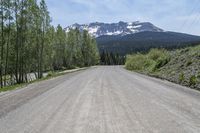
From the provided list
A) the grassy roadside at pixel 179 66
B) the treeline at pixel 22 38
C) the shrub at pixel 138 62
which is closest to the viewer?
the grassy roadside at pixel 179 66

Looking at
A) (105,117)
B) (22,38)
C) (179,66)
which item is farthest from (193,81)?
(22,38)

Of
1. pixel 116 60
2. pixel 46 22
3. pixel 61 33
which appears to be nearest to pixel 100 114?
pixel 46 22

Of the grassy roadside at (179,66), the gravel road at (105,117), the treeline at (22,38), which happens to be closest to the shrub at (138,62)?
the grassy roadside at (179,66)

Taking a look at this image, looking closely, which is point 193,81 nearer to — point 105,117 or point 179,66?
point 179,66

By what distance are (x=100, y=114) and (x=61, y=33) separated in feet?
253

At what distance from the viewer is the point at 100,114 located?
9.34 metres

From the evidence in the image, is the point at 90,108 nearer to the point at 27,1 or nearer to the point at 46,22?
the point at 27,1

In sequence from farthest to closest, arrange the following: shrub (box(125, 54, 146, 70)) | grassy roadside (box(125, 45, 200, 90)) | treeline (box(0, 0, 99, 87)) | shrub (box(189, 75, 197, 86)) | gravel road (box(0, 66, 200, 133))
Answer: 1. shrub (box(125, 54, 146, 70))
2. treeline (box(0, 0, 99, 87))
3. grassy roadside (box(125, 45, 200, 90))
4. shrub (box(189, 75, 197, 86))
5. gravel road (box(0, 66, 200, 133))

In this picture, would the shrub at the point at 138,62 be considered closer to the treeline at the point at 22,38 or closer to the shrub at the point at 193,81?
the treeline at the point at 22,38

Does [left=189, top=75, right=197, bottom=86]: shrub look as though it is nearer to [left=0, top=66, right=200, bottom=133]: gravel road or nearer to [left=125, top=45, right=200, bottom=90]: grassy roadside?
[left=125, top=45, right=200, bottom=90]: grassy roadside

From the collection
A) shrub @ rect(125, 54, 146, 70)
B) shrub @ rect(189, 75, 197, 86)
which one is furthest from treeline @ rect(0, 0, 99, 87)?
shrub @ rect(189, 75, 197, 86)

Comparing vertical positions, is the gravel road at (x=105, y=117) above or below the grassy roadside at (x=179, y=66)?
below

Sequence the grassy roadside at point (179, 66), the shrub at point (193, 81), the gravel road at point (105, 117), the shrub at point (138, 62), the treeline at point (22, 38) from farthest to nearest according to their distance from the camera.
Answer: the shrub at point (138, 62) → the treeline at point (22, 38) → the grassy roadside at point (179, 66) → the shrub at point (193, 81) → the gravel road at point (105, 117)

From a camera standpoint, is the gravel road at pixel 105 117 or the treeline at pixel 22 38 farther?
the treeline at pixel 22 38
